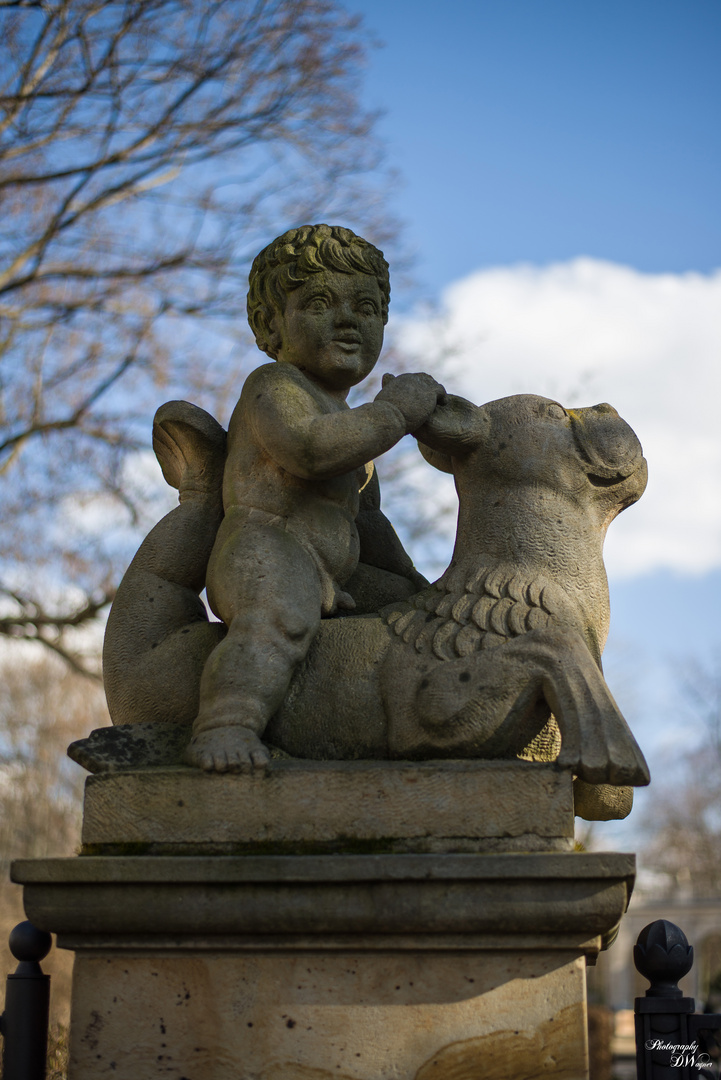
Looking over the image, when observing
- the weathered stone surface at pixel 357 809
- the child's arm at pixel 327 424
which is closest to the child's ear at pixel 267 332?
the child's arm at pixel 327 424

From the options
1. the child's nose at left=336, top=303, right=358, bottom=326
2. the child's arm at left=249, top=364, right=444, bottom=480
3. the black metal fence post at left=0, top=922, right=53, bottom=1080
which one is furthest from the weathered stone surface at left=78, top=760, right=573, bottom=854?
the child's nose at left=336, top=303, right=358, bottom=326

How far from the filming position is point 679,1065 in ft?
9.14

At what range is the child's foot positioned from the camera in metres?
2.69

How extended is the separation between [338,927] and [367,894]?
0.10 m

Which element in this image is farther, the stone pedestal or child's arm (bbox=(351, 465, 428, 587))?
child's arm (bbox=(351, 465, 428, 587))

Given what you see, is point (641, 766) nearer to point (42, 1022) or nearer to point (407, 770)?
point (407, 770)

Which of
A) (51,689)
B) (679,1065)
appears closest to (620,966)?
(51,689)

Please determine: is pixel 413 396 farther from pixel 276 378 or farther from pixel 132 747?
pixel 132 747

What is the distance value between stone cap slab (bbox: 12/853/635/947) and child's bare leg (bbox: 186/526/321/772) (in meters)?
0.28

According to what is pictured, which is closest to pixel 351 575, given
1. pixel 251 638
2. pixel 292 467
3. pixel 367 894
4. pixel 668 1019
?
pixel 292 467

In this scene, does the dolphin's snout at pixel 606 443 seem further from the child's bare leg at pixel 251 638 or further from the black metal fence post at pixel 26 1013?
the black metal fence post at pixel 26 1013

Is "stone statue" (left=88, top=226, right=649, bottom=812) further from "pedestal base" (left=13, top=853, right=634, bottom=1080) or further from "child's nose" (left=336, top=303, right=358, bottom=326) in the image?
"pedestal base" (left=13, top=853, right=634, bottom=1080)

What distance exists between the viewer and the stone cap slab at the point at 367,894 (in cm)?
252

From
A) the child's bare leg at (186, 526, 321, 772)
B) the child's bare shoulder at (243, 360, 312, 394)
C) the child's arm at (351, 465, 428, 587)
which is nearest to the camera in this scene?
the child's bare leg at (186, 526, 321, 772)
